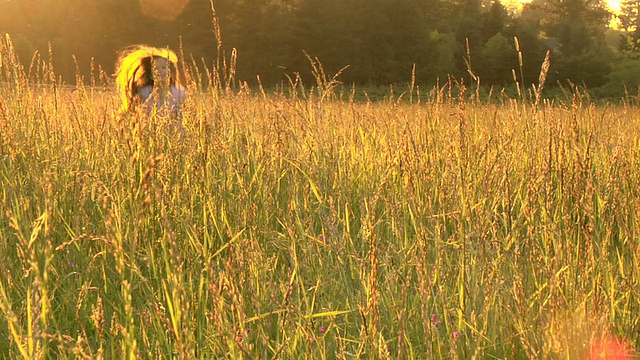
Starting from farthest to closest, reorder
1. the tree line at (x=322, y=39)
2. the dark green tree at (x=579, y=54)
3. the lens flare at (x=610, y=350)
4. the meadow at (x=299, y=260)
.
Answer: the dark green tree at (x=579, y=54) < the tree line at (x=322, y=39) < the lens flare at (x=610, y=350) < the meadow at (x=299, y=260)

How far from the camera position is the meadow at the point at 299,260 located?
44.1 inches

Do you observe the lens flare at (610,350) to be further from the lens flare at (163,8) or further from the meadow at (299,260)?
the lens flare at (163,8)

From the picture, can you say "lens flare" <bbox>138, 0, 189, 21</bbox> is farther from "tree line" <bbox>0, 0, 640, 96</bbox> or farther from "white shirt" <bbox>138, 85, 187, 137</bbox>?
"white shirt" <bbox>138, 85, 187, 137</bbox>

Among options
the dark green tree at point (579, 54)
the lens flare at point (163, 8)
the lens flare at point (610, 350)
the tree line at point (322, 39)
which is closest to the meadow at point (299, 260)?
the lens flare at point (610, 350)

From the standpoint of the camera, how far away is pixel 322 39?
25.5 m

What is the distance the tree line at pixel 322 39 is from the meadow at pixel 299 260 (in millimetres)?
20111

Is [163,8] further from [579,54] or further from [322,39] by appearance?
[579,54]

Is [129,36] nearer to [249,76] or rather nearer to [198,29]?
[198,29]

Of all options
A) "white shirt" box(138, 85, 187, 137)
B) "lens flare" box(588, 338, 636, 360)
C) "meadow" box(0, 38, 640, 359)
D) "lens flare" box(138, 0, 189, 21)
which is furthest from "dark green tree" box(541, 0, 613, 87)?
"lens flare" box(588, 338, 636, 360)

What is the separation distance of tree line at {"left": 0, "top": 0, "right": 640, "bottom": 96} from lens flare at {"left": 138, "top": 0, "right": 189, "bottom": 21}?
0.73 ft

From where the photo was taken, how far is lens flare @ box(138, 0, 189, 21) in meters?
23.6

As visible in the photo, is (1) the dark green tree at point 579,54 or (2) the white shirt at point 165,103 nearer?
(2) the white shirt at point 165,103

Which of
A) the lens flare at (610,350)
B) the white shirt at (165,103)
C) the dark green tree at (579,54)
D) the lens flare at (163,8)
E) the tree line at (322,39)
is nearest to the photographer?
the lens flare at (610,350)

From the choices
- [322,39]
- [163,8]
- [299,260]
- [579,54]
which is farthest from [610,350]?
[579,54]
